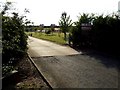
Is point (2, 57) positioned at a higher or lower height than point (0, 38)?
lower

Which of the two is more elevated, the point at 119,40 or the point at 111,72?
the point at 119,40

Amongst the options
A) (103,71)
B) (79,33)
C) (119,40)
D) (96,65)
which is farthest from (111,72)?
(79,33)

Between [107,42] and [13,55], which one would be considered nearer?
[13,55]

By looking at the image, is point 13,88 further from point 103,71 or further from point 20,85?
point 103,71

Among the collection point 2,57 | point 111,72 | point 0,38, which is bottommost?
point 111,72

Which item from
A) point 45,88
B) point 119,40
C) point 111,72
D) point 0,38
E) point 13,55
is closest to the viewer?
point 45,88

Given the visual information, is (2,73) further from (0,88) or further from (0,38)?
(0,38)

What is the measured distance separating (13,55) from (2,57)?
1.48 meters

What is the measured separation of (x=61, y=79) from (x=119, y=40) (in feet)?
30.7

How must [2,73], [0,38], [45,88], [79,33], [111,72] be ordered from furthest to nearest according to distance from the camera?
[79,33] < [111,72] < [0,38] < [2,73] < [45,88]

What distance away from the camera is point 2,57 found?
11609 mm

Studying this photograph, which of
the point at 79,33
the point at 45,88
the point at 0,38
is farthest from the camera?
the point at 79,33

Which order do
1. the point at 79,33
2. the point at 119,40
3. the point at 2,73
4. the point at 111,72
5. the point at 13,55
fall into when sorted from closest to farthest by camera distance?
the point at 2,73
the point at 111,72
the point at 13,55
the point at 119,40
the point at 79,33

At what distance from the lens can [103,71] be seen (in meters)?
11.8
